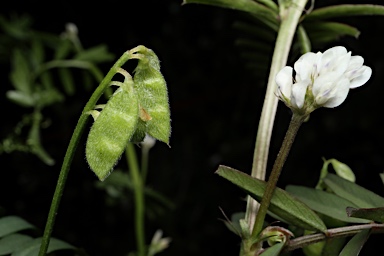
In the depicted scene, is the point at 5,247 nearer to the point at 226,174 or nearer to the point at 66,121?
the point at 226,174

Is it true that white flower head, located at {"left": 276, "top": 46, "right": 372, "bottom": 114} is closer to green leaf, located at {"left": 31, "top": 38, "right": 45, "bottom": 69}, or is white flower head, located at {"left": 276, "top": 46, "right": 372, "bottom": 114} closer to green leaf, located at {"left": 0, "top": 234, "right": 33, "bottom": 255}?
green leaf, located at {"left": 0, "top": 234, "right": 33, "bottom": 255}

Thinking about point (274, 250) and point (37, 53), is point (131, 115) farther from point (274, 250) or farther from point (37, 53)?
point (37, 53)

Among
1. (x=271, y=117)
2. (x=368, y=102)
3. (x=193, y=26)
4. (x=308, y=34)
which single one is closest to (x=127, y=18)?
(x=193, y=26)

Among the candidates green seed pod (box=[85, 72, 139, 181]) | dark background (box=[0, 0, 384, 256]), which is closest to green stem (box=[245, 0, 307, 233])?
green seed pod (box=[85, 72, 139, 181])

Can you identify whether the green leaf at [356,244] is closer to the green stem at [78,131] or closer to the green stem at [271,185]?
the green stem at [271,185]

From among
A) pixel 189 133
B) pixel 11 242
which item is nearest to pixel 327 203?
pixel 11 242

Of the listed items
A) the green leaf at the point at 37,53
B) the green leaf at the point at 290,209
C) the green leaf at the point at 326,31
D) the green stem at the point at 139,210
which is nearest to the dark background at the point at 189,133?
the green leaf at the point at 37,53
